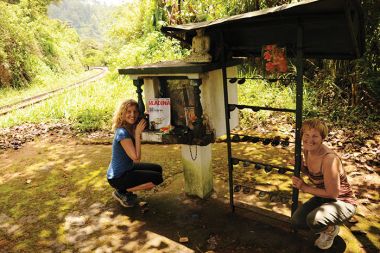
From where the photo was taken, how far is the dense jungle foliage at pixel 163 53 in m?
6.82

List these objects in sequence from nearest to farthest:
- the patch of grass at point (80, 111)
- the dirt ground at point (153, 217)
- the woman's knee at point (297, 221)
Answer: the woman's knee at point (297, 221)
the dirt ground at point (153, 217)
the patch of grass at point (80, 111)

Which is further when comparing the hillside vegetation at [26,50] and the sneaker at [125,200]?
the hillside vegetation at [26,50]

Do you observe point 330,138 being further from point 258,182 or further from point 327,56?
point 327,56

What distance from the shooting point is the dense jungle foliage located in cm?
682

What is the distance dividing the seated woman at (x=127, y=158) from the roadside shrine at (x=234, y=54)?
25 centimetres

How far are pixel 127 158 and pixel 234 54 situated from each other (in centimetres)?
195

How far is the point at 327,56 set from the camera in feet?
11.0

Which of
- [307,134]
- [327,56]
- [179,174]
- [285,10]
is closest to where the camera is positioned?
[285,10]

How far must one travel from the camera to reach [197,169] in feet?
14.2

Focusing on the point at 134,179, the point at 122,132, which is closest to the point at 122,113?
the point at 122,132

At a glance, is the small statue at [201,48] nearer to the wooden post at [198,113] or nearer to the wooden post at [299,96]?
the wooden post at [198,113]

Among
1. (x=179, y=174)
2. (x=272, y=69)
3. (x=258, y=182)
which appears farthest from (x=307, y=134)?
(x=179, y=174)

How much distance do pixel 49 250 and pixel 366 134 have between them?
5.66m

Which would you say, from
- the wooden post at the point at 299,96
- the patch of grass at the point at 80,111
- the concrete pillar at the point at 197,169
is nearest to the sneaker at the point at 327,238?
the wooden post at the point at 299,96
